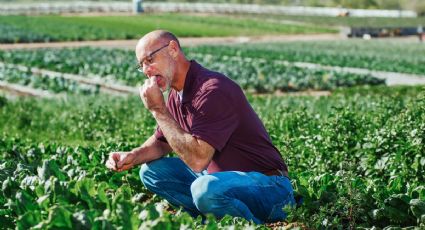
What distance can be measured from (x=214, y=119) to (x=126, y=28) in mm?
59047

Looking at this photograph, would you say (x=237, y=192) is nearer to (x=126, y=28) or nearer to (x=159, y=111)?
(x=159, y=111)

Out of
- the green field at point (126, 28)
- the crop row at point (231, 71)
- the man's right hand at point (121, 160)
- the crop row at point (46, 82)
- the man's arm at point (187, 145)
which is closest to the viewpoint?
the man's arm at point (187, 145)

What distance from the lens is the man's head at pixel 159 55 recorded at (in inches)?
230

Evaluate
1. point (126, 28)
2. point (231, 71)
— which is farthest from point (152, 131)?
point (126, 28)

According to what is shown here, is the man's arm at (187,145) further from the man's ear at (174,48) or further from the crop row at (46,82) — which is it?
the crop row at (46,82)


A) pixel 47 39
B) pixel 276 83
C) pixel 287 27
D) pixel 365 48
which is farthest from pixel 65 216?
pixel 287 27

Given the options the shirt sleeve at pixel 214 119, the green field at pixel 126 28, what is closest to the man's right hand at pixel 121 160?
the shirt sleeve at pixel 214 119

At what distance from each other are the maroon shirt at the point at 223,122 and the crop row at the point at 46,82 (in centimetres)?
1738

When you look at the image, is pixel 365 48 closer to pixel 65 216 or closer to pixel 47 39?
pixel 47 39

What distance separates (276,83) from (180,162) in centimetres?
1947

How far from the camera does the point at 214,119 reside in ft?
19.0

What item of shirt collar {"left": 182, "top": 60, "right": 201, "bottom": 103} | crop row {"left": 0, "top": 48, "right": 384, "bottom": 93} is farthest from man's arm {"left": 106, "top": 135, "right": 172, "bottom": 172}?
crop row {"left": 0, "top": 48, "right": 384, "bottom": 93}

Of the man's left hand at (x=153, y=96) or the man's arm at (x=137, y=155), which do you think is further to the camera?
the man's arm at (x=137, y=155)

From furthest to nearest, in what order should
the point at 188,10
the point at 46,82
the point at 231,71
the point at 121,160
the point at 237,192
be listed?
the point at 188,10
the point at 231,71
the point at 46,82
the point at 121,160
the point at 237,192
